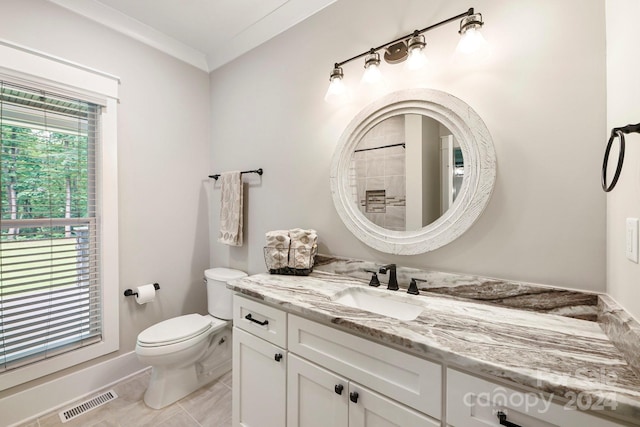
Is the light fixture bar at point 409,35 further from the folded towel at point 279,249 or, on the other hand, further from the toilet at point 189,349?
the toilet at point 189,349

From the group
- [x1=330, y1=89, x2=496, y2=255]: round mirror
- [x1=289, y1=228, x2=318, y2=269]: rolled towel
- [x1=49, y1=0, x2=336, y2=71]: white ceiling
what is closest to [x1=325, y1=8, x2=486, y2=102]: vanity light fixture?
[x1=330, y1=89, x2=496, y2=255]: round mirror

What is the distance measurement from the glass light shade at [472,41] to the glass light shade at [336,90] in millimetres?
633

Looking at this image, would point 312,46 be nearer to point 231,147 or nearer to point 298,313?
point 231,147

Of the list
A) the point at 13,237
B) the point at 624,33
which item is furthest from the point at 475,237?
the point at 13,237

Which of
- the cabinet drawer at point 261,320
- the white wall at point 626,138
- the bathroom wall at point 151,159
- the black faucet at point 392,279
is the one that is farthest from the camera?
the bathroom wall at point 151,159

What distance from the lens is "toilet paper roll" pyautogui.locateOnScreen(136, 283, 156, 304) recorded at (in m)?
1.99

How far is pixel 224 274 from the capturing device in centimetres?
214

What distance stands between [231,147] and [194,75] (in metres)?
0.79

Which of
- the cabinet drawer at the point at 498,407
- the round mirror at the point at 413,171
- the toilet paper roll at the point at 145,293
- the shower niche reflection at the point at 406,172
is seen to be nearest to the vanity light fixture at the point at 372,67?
the round mirror at the point at 413,171

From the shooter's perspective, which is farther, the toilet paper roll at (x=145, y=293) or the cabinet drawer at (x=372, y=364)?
the toilet paper roll at (x=145, y=293)

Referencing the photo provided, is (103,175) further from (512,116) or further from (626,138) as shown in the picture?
(626,138)

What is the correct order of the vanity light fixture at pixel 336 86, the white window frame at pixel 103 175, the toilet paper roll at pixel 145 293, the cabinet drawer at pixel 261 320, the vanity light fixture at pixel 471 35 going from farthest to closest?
the toilet paper roll at pixel 145 293 → the white window frame at pixel 103 175 → the vanity light fixture at pixel 336 86 → the cabinet drawer at pixel 261 320 → the vanity light fixture at pixel 471 35

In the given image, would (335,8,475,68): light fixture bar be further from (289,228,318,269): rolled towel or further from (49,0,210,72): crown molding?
(49,0,210,72): crown molding

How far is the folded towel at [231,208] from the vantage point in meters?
2.15
